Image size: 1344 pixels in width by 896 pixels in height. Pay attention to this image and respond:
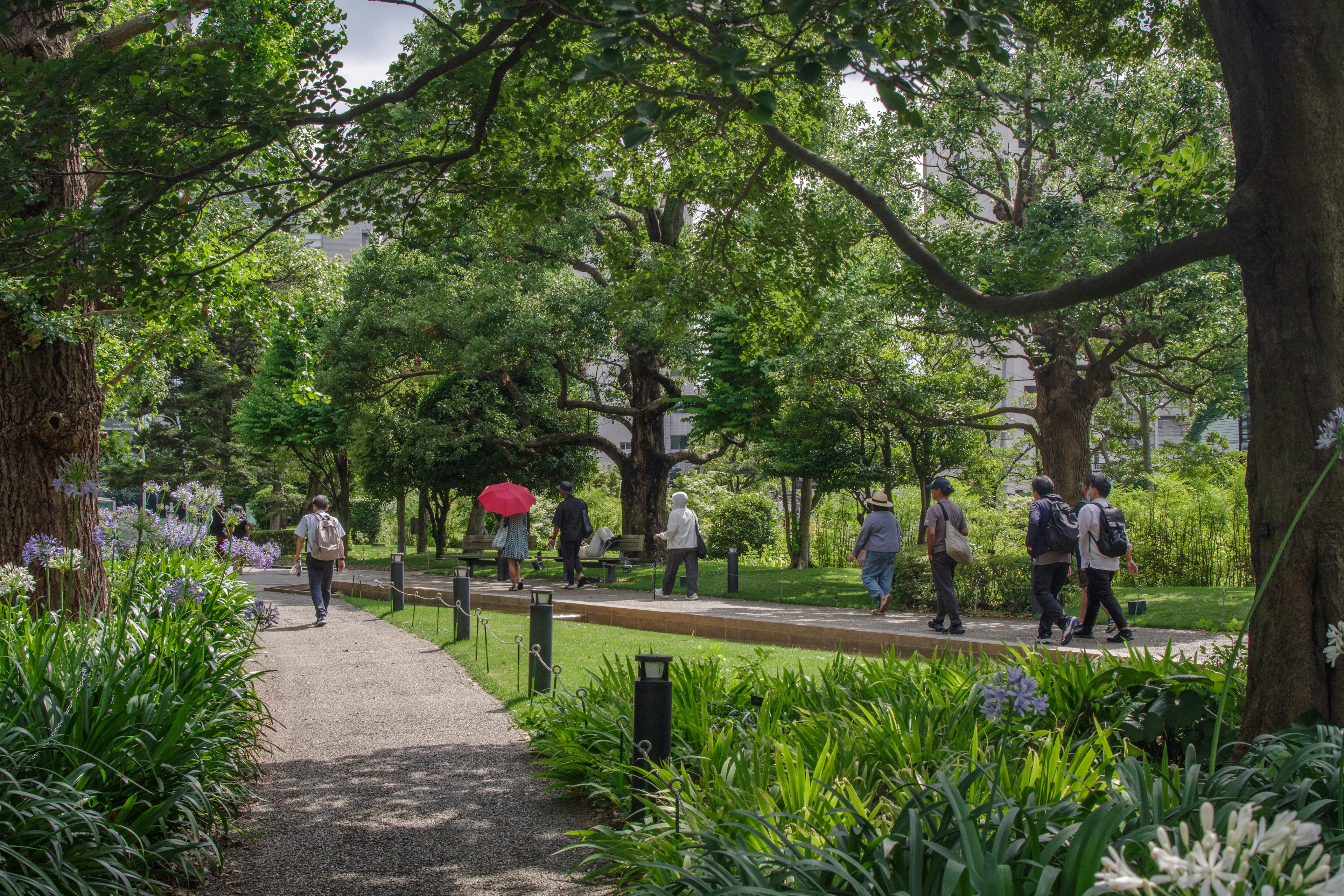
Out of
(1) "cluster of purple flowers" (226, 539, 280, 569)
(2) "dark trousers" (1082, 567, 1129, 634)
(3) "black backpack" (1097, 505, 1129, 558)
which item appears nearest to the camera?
(1) "cluster of purple flowers" (226, 539, 280, 569)

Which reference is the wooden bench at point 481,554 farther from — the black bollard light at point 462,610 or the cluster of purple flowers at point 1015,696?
the cluster of purple flowers at point 1015,696

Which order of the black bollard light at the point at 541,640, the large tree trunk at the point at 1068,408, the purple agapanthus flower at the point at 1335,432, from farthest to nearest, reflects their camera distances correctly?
1. the large tree trunk at the point at 1068,408
2. the black bollard light at the point at 541,640
3. the purple agapanthus flower at the point at 1335,432

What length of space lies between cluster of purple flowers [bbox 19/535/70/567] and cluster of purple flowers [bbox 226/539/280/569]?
1.05 meters

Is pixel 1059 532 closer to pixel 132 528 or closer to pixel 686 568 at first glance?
pixel 686 568

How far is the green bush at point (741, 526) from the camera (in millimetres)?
23266

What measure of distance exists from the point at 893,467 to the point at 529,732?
42.9ft

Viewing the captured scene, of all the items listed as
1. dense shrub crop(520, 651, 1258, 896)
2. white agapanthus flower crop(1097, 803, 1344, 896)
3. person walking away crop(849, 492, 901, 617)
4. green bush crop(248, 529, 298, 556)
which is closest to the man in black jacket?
person walking away crop(849, 492, 901, 617)

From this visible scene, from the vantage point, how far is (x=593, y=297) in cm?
2105

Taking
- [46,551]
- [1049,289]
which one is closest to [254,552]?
[46,551]

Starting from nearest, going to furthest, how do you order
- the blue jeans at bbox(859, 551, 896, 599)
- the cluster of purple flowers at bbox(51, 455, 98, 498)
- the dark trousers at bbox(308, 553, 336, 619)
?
the cluster of purple flowers at bbox(51, 455, 98, 498), the dark trousers at bbox(308, 553, 336, 619), the blue jeans at bbox(859, 551, 896, 599)

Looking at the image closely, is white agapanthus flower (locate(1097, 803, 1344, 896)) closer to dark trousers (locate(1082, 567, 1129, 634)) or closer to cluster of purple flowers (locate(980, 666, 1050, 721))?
cluster of purple flowers (locate(980, 666, 1050, 721))

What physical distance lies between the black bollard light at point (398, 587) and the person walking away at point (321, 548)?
1.64 metres

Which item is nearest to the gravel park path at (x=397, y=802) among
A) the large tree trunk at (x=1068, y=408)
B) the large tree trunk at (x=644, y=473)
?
the large tree trunk at (x=1068, y=408)

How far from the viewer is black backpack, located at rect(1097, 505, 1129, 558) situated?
9609 mm
